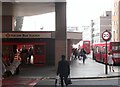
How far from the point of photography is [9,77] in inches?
906

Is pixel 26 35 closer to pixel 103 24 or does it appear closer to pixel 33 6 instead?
pixel 33 6

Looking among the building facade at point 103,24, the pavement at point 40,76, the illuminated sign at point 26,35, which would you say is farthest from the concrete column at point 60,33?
the building facade at point 103,24

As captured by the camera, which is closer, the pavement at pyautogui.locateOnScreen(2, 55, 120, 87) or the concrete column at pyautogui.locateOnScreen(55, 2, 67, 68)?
the pavement at pyautogui.locateOnScreen(2, 55, 120, 87)

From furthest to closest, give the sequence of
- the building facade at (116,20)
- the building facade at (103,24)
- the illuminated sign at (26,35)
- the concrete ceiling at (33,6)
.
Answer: the building facade at (103,24) → the building facade at (116,20) → the illuminated sign at (26,35) → the concrete ceiling at (33,6)

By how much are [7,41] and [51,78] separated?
1448cm

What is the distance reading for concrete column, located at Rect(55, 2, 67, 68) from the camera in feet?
98.4

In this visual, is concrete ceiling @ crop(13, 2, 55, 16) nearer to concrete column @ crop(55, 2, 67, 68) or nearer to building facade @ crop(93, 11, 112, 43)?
concrete column @ crop(55, 2, 67, 68)

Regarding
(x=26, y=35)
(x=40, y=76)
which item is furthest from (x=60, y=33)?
(x=40, y=76)

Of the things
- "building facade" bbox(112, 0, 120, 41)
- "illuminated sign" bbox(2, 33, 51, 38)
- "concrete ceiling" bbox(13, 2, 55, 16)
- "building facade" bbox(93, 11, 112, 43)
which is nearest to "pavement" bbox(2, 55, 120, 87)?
"illuminated sign" bbox(2, 33, 51, 38)

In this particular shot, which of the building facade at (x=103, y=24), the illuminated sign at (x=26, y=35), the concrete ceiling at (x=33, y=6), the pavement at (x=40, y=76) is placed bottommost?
the pavement at (x=40, y=76)

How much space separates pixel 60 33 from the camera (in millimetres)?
30219

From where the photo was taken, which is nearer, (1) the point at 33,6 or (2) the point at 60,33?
(2) the point at 60,33

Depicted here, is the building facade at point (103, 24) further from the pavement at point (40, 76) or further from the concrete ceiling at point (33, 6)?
the pavement at point (40, 76)

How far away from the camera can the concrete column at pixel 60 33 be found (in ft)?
98.4
